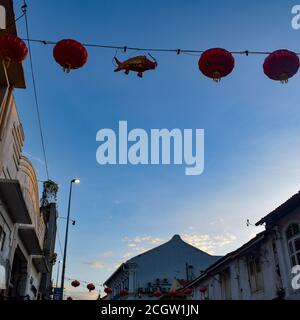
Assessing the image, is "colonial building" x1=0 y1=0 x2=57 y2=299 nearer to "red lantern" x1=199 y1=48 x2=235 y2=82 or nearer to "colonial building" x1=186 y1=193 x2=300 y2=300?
"red lantern" x1=199 y1=48 x2=235 y2=82

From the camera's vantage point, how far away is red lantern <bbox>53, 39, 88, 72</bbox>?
6383 mm

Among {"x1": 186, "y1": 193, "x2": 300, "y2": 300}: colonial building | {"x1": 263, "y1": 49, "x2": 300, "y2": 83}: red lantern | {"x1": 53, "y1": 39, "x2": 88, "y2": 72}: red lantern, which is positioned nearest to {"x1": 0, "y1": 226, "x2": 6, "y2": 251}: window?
{"x1": 53, "y1": 39, "x2": 88, "y2": 72}: red lantern

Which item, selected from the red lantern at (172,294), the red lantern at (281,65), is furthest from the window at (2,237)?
the red lantern at (172,294)

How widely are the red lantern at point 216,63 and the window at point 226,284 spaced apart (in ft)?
52.5

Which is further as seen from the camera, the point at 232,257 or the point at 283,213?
the point at 232,257

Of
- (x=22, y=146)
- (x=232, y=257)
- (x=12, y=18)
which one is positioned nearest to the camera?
(x=12, y=18)

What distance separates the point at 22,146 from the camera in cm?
1321

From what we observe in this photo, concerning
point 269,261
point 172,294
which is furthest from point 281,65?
point 172,294

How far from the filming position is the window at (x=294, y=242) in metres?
13.6

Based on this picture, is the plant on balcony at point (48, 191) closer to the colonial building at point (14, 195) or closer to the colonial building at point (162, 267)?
the colonial building at point (14, 195)

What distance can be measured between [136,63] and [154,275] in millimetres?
34679
